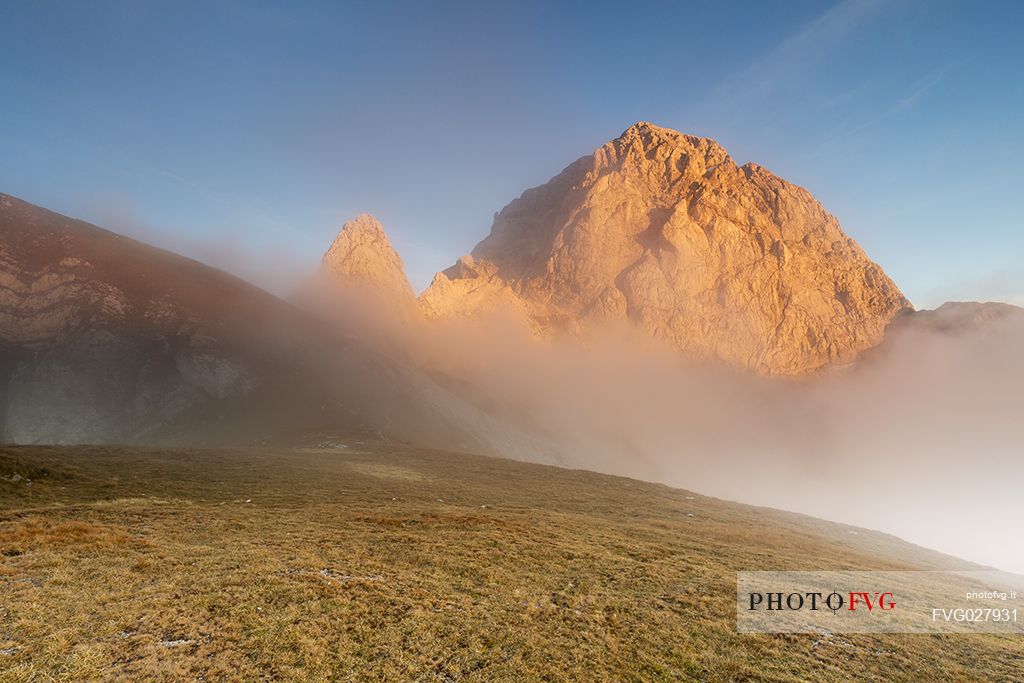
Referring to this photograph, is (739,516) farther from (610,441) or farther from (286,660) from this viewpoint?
(610,441)

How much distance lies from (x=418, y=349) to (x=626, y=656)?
15921cm

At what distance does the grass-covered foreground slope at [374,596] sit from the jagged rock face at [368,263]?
141m

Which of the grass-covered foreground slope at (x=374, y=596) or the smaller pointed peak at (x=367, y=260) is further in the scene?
the smaller pointed peak at (x=367, y=260)

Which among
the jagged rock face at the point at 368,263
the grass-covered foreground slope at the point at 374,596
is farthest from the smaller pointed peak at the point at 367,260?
the grass-covered foreground slope at the point at 374,596

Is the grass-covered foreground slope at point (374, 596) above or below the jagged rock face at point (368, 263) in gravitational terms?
below

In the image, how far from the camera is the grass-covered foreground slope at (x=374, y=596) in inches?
500

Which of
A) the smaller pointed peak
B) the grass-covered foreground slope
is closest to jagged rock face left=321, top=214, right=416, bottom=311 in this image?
the smaller pointed peak

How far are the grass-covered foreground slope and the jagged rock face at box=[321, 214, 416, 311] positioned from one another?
141m

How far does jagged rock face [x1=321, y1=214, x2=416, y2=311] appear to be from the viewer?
557ft

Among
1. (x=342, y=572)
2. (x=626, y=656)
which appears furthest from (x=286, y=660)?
(x=626, y=656)

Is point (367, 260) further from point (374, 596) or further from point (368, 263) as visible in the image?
point (374, 596)

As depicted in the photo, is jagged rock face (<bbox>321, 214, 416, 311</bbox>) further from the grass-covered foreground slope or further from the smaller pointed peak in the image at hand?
the grass-covered foreground slope

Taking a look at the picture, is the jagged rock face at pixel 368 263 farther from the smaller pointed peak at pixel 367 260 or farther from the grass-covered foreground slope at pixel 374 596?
the grass-covered foreground slope at pixel 374 596

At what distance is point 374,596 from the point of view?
1703 centimetres
